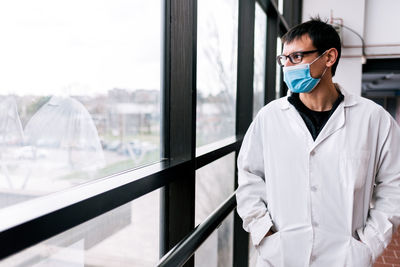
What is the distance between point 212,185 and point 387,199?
1091 mm

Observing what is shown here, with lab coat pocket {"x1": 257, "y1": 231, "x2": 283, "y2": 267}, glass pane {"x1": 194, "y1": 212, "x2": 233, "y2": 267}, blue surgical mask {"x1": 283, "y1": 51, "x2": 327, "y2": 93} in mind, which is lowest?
glass pane {"x1": 194, "y1": 212, "x2": 233, "y2": 267}

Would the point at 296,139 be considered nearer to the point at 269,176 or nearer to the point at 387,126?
the point at 269,176

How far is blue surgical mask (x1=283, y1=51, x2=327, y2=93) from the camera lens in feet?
4.57

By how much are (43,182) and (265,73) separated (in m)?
2.73

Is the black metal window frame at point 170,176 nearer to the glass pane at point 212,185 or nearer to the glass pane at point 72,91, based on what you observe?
the glass pane at point 72,91

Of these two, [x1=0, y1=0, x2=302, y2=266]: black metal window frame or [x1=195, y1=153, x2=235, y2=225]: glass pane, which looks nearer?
[x1=0, y1=0, x2=302, y2=266]: black metal window frame

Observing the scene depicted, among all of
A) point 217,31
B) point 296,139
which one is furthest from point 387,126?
point 217,31

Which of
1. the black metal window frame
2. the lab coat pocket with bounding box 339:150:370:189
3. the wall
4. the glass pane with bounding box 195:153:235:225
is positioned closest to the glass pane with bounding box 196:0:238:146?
the black metal window frame

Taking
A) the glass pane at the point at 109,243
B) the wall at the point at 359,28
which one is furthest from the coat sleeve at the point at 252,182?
the wall at the point at 359,28

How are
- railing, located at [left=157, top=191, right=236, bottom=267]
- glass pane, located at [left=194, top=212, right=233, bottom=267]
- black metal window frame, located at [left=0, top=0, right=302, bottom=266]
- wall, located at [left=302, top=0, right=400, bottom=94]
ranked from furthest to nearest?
wall, located at [left=302, top=0, right=400, bottom=94]
glass pane, located at [left=194, top=212, right=233, bottom=267]
railing, located at [left=157, top=191, right=236, bottom=267]
black metal window frame, located at [left=0, top=0, right=302, bottom=266]

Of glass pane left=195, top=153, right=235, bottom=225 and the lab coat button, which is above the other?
the lab coat button

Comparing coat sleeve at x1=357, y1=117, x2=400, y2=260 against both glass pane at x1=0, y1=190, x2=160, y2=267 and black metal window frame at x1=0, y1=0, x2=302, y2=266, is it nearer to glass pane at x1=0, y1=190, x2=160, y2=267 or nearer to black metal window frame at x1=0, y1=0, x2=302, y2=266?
black metal window frame at x1=0, y1=0, x2=302, y2=266

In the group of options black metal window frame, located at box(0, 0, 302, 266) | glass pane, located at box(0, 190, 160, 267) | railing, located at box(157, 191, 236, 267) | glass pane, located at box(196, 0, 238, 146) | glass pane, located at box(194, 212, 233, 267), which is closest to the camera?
black metal window frame, located at box(0, 0, 302, 266)

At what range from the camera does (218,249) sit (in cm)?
231
